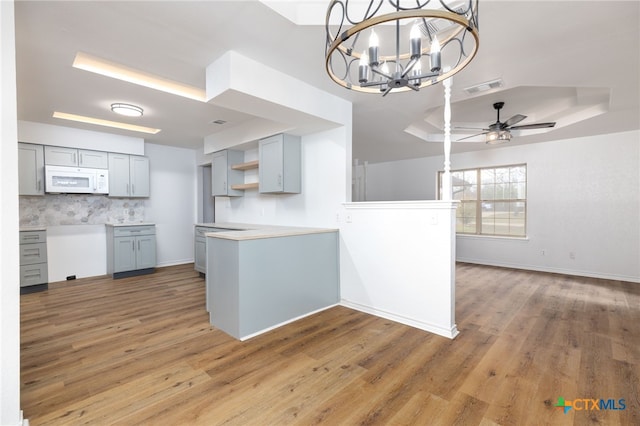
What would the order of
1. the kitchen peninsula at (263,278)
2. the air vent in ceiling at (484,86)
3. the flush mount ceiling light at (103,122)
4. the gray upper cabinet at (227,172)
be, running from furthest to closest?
1. the gray upper cabinet at (227,172)
2. the flush mount ceiling light at (103,122)
3. the air vent in ceiling at (484,86)
4. the kitchen peninsula at (263,278)

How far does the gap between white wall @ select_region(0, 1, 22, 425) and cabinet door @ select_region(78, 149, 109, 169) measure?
421cm

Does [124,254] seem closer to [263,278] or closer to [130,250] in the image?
[130,250]

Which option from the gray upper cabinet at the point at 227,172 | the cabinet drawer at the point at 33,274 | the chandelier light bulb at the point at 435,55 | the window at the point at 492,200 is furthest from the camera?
the window at the point at 492,200

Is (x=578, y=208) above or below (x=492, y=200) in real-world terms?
below

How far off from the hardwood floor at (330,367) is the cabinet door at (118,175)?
2.26 meters

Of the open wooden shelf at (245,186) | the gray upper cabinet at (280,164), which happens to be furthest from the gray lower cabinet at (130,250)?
the gray upper cabinet at (280,164)

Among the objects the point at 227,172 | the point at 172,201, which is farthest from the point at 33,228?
the point at 227,172

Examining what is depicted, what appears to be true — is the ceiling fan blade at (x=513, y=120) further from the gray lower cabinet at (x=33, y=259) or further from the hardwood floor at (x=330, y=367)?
the gray lower cabinet at (x=33, y=259)

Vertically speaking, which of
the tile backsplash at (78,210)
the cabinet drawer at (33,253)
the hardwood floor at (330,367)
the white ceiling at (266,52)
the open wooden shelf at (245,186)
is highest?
the white ceiling at (266,52)

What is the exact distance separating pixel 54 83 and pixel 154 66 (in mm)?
1336

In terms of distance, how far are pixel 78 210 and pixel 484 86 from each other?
6422 mm

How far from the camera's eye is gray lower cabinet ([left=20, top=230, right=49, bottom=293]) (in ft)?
14.0

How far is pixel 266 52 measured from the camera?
257cm

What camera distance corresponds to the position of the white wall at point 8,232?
4.83 ft
